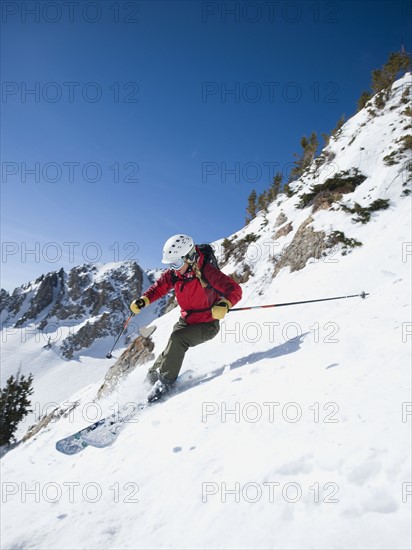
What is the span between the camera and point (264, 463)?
2924 mm

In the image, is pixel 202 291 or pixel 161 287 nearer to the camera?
pixel 202 291

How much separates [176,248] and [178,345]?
7.35ft

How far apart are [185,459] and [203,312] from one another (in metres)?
3.77

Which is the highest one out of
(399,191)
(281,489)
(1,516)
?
(399,191)

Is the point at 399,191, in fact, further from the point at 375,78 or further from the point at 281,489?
the point at 375,78

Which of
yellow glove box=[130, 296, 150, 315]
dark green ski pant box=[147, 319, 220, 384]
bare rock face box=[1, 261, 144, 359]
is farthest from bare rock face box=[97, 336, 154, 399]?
bare rock face box=[1, 261, 144, 359]

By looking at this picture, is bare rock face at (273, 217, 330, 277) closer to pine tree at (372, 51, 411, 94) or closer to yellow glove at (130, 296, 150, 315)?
yellow glove at (130, 296, 150, 315)

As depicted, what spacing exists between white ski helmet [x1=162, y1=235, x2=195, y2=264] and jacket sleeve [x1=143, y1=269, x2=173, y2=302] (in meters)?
0.78

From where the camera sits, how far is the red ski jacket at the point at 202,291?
6656 mm

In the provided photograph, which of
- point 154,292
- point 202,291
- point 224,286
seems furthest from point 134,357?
point 224,286

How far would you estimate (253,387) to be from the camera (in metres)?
4.71

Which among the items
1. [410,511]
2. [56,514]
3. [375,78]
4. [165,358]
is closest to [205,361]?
[165,358]

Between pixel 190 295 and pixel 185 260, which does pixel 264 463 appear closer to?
pixel 190 295

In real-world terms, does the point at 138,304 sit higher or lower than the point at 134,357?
higher
